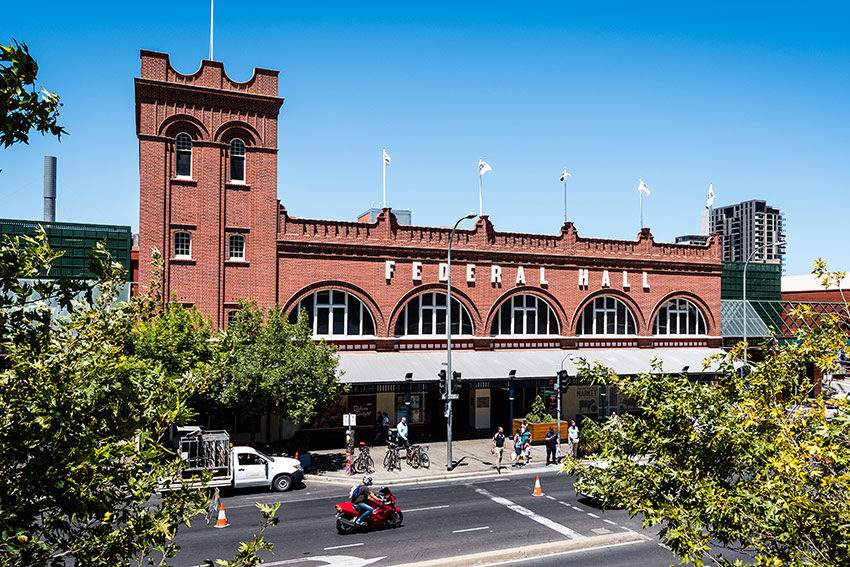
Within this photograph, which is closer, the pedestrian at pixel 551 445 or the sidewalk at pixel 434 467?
the sidewalk at pixel 434 467

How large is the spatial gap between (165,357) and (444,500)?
441 inches

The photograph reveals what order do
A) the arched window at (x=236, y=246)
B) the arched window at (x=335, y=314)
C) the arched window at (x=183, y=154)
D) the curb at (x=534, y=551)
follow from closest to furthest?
the curb at (x=534, y=551) → the arched window at (x=183, y=154) → the arched window at (x=236, y=246) → the arched window at (x=335, y=314)

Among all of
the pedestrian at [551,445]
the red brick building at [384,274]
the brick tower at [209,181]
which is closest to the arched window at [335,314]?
the red brick building at [384,274]

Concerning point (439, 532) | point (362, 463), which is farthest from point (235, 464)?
point (439, 532)

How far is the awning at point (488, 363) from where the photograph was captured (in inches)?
1219

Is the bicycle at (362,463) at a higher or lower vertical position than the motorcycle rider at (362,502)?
lower

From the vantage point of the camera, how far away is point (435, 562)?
15.7 metres

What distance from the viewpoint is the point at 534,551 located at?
16.8 m

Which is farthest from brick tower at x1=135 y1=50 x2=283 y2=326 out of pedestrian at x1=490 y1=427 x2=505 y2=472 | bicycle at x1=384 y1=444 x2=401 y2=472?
pedestrian at x1=490 y1=427 x2=505 y2=472

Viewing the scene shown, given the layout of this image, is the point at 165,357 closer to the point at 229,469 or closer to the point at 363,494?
the point at 229,469

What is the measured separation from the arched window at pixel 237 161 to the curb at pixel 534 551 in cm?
2117

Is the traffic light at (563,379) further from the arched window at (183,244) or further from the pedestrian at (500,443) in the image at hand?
the arched window at (183,244)

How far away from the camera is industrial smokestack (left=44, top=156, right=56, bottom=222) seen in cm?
4465

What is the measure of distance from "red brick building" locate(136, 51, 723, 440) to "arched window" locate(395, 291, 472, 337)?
62mm
